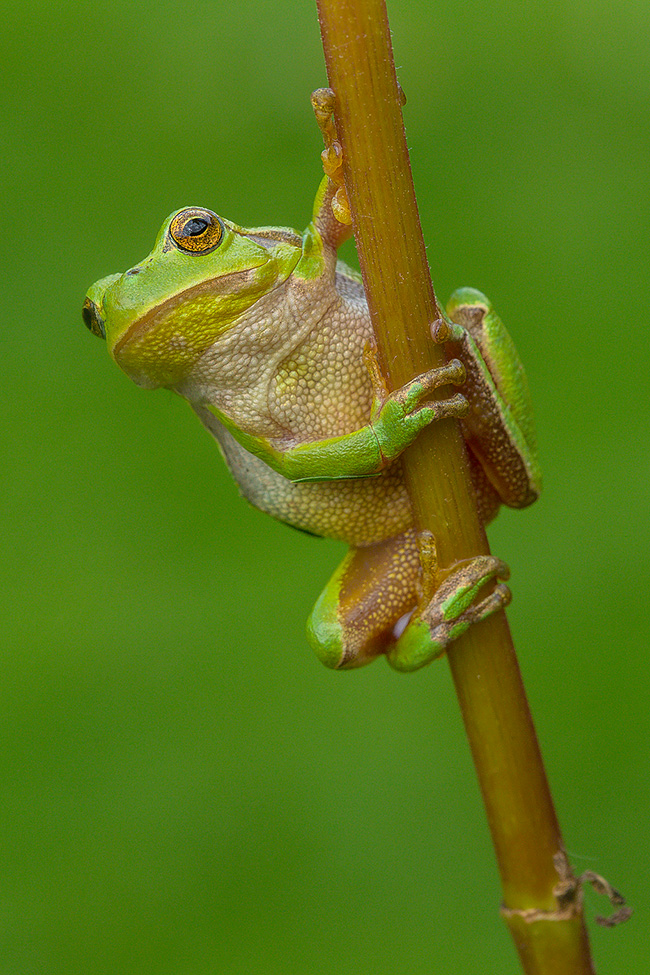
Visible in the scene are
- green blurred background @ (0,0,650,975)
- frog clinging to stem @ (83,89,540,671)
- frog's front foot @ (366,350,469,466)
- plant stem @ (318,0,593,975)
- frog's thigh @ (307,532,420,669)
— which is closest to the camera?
plant stem @ (318,0,593,975)

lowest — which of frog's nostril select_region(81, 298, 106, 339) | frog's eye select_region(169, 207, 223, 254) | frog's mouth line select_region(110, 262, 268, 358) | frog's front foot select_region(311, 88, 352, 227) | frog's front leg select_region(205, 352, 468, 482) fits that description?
frog's front leg select_region(205, 352, 468, 482)

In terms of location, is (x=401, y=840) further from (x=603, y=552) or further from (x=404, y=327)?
(x=404, y=327)

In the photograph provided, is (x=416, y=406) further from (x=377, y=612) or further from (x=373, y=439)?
(x=377, y=612)

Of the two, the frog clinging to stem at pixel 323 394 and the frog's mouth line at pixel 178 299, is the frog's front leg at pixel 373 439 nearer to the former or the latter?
the frog clinging to stem at pixel 323 394

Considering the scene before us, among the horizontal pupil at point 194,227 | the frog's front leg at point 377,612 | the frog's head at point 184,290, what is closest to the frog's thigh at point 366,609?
the frog's front leg at point 377,612

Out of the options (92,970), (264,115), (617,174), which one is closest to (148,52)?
(264,115)

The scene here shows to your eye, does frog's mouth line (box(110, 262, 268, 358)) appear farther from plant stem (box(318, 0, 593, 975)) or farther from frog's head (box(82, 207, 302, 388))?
plant stem (box(318, 0, 593, 975))

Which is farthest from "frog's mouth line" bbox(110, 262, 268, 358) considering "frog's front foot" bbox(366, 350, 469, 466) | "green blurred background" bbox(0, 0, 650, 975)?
"green blurred background" bbox(0, 0, 650, 975)
